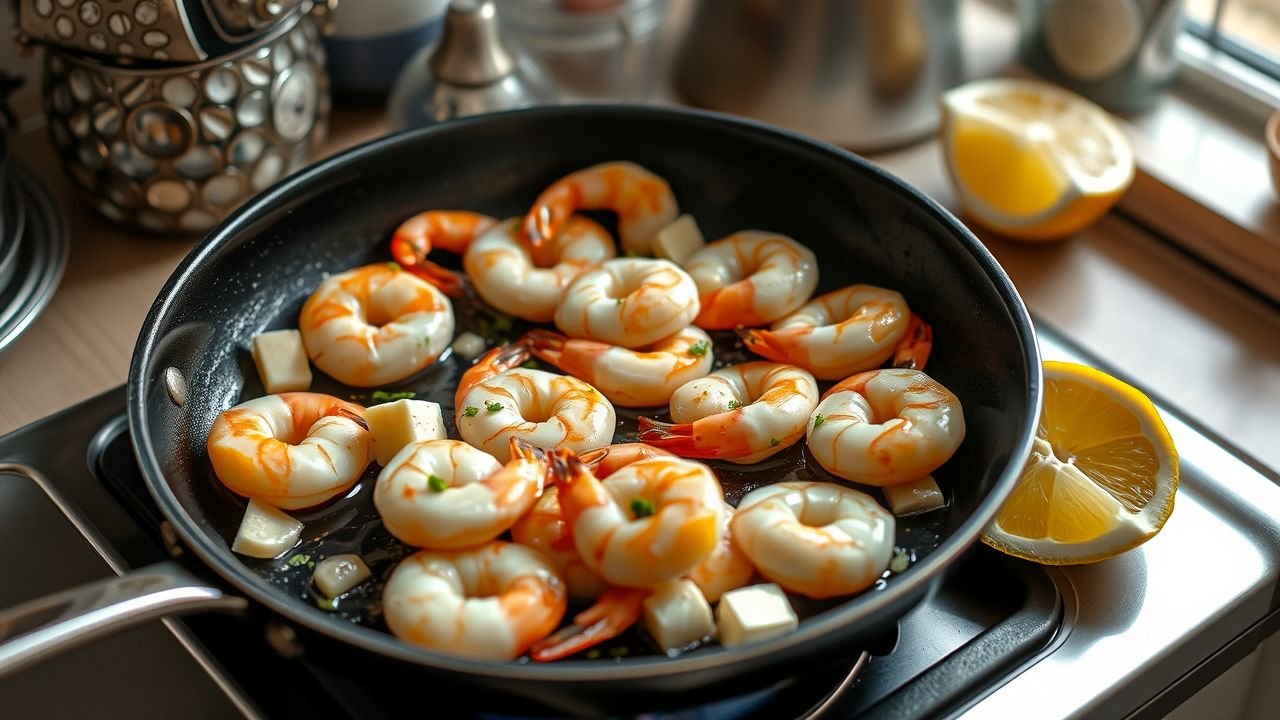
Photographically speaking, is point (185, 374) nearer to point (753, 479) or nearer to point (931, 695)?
point (753, 479)

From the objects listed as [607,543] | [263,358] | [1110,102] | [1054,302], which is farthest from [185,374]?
[1110,102]

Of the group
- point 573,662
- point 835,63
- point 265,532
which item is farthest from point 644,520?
point 835,63

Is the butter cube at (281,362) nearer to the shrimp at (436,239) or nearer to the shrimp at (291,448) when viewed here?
the shrimp at (291,448)

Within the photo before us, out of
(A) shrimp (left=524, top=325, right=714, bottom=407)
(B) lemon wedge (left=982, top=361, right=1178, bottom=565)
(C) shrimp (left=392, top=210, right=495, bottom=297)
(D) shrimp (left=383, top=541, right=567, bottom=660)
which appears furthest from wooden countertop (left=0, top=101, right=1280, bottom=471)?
(D) shrimp (left=383, top=541, right=567, bottom=660)

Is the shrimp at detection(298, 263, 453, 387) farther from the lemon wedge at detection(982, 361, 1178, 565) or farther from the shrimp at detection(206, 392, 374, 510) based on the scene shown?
the lemon wedge at detection(982, 361, 1178, 565)

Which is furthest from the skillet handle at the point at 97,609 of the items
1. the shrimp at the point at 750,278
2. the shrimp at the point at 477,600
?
the shrimp at the point at 750,278
